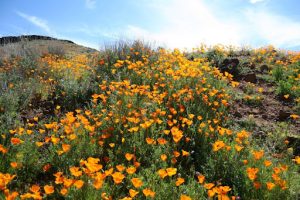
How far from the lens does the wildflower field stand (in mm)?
3523

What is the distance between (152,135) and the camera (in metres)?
4.53

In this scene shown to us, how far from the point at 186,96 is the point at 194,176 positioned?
6.28 feet

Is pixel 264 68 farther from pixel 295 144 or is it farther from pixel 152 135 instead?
pixel 152 135

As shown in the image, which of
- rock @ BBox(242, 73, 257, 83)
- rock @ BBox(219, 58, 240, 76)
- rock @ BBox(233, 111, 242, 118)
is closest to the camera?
rock @ BBox(233, 111, 242, 118)

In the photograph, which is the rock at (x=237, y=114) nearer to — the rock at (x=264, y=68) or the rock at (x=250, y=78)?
the rock at (x=250, y=78)

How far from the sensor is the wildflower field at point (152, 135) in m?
3.52

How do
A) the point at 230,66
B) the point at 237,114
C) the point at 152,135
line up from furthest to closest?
1. the point at 230,66
2. the point at 237,114
3. the point at 152,135

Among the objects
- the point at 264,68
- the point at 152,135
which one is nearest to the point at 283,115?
the point at 152,135

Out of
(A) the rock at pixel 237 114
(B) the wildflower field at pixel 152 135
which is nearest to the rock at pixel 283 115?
(B) the wildflower field at pixel 152 135

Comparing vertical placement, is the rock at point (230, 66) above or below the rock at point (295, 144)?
above

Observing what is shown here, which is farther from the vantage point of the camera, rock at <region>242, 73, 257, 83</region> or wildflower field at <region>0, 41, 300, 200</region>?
rock at <region>242, 73, 257, 83</region>

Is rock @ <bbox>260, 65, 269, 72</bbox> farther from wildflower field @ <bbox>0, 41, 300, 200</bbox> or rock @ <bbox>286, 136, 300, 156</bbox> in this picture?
rock @ <bbox>286, 136, 300, 156</bbox>

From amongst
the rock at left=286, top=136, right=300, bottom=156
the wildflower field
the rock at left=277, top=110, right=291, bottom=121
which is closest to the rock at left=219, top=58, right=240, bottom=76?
the wildflower field

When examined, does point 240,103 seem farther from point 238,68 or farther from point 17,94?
point 17,94
